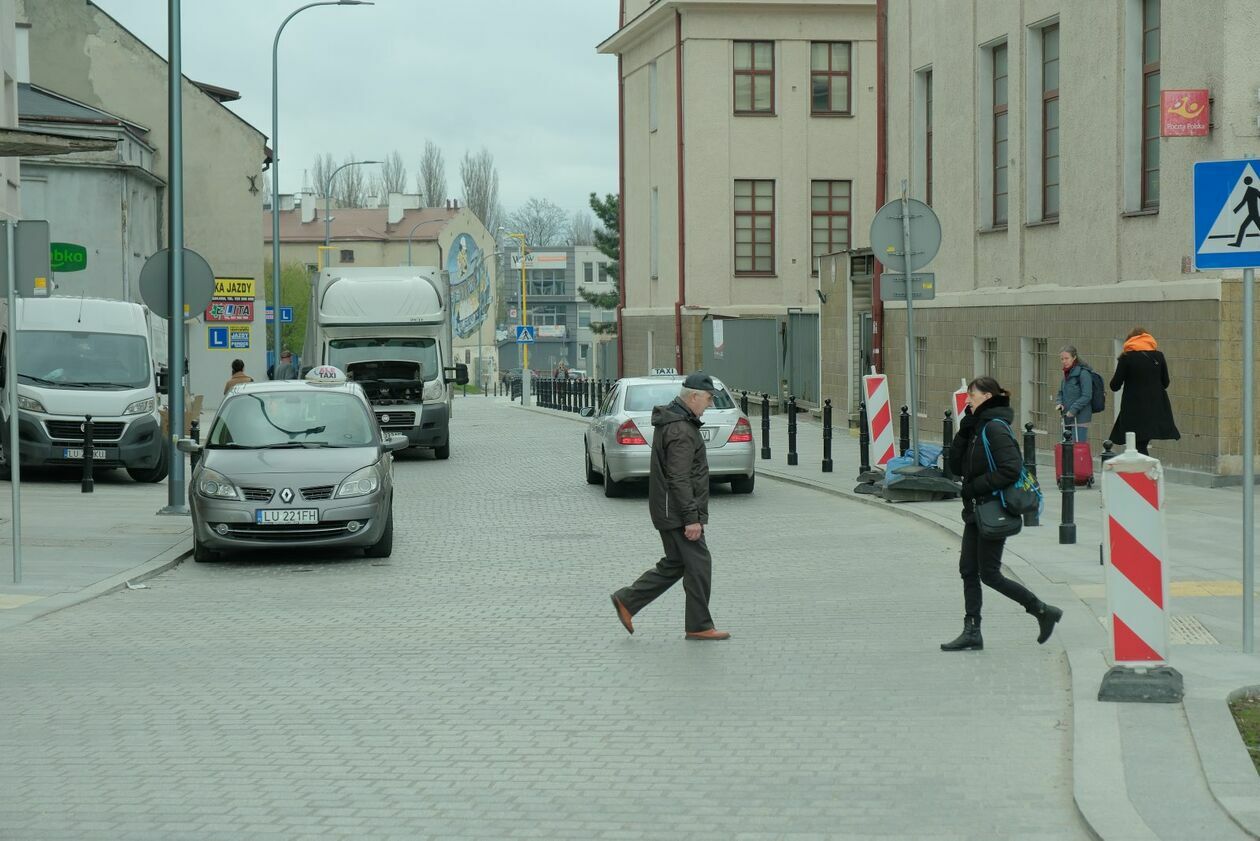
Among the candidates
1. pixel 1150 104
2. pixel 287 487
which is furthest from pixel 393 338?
pixel 287 487

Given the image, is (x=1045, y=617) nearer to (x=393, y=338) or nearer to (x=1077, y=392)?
(x=1077, y=392)

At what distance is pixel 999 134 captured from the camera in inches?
Result: 1054

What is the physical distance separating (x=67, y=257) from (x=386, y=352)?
19.7 feet

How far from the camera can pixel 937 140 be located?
2908 cm

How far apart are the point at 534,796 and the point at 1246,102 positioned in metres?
15.1

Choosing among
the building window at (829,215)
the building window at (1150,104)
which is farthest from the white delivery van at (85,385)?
the building window at (829,215)

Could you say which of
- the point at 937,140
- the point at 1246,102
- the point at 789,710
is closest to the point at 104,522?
the point at 789,710

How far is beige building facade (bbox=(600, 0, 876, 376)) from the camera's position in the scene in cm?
4728

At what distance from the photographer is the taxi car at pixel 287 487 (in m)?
14.4

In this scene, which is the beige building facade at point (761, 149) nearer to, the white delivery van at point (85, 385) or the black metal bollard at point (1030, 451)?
the white delivery van at point (85, 385)

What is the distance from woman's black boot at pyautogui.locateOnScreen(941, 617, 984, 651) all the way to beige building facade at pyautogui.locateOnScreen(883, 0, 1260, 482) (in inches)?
402

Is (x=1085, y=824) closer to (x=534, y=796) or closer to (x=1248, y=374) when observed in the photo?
(x=534, y=796)

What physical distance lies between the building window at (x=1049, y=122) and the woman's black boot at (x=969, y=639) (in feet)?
51.9

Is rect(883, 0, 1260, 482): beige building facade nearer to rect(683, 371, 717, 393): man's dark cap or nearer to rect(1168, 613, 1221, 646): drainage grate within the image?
rect(1168, 613, 1221, 646): drainage grate
